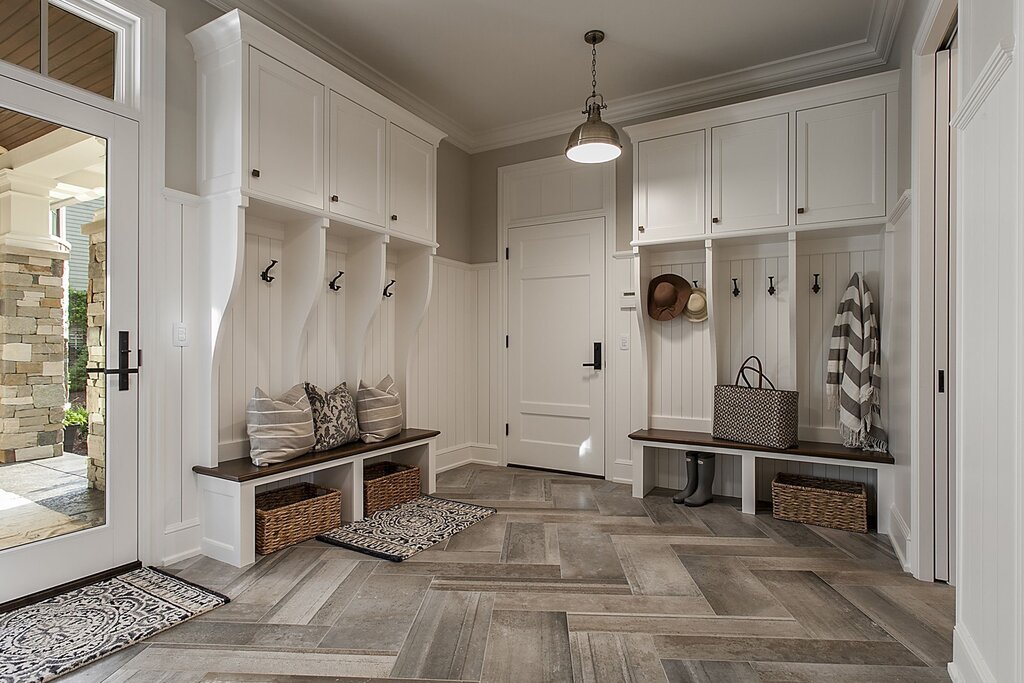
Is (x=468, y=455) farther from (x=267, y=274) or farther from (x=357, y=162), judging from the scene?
(x=357, y=162)

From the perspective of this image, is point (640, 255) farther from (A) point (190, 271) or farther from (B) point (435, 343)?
(A) point (190, 271)

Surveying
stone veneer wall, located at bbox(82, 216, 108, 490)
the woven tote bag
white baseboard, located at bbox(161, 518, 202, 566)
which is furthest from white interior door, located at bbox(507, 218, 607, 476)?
stone veneer wall, located at bbox(82, 216, 108, 490)

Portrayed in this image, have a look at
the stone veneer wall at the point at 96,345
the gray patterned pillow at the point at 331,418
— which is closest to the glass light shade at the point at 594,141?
the gray patterned pillow at the point at 331,418

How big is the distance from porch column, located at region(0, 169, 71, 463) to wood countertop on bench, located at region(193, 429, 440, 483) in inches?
25.2

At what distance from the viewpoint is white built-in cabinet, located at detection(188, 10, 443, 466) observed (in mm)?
2723

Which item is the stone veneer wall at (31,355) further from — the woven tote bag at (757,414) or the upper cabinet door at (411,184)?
the woven tote bag at (757,414)

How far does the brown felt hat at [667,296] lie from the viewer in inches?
Result: 157

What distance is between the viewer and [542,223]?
4719mm

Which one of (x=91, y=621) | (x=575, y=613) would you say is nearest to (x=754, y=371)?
(x=575, y=613)

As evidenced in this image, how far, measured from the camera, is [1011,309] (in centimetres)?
132

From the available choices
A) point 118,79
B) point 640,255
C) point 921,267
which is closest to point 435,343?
point 640,255

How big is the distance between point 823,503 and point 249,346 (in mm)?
3405

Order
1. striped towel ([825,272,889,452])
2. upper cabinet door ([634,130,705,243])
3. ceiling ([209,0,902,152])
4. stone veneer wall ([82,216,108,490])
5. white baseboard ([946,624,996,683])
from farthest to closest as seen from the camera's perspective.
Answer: upper cabinet door ([634,130,705,243])
striped towel ([825,272,889,452])
ceiling ([209,0,902,152])
stone veneer wall ([82,216,108,490])
white baseboard ([946,624,996,683])

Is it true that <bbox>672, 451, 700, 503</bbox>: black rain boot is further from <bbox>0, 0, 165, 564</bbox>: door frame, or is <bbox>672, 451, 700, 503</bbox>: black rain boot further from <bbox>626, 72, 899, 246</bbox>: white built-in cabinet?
<bbox>0, 0, 165, 564</bbox>: door frame
